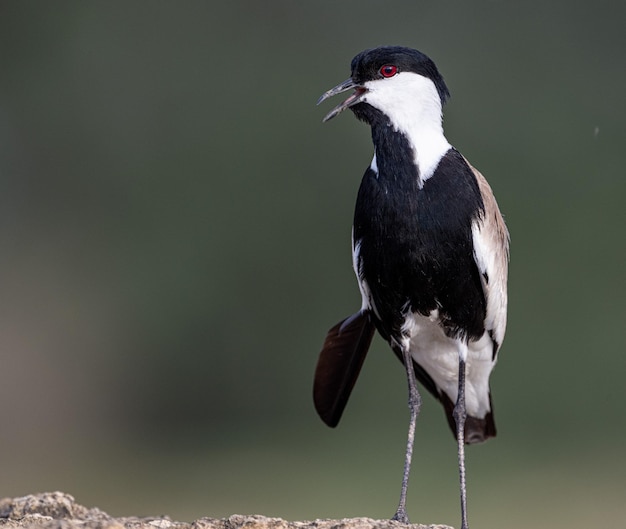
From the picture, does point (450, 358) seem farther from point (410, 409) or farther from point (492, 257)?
point (492, 257)

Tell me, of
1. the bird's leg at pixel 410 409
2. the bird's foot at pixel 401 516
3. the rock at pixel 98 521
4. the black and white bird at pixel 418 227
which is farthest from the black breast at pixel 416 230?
the rock at pixel 98 521

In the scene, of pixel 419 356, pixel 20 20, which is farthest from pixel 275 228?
pixel 419 356

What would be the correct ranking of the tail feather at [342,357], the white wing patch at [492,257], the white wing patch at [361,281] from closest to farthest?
the white wing patch at [492,257] → the white wing patch at [361,281] → the tail feather at [342,357]

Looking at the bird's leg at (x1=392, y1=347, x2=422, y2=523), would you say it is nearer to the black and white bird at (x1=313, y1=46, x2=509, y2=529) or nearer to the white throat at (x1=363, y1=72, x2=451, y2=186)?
the black and white bird at (x1=313, y1=46, x2=509, y2=529)

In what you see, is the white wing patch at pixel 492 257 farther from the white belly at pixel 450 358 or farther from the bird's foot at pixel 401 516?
the bird's foot at pixel 401 516

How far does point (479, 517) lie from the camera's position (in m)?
7.59

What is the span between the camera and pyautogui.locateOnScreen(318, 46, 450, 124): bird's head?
4047mm

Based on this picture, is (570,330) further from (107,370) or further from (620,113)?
(107,370)

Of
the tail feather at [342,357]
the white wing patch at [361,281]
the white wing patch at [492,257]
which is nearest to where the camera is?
the white wing patch at [492,257]

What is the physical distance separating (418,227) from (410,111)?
1.39 feet

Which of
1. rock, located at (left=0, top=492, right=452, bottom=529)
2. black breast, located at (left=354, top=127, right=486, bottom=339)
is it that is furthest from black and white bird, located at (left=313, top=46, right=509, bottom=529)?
rock, located at (left=0, top=492, right=452, bottom=529)

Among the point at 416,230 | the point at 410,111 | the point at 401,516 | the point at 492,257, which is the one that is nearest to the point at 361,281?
the point at 416,230

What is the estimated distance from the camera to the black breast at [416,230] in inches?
157

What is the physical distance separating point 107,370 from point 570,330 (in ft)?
14.5
